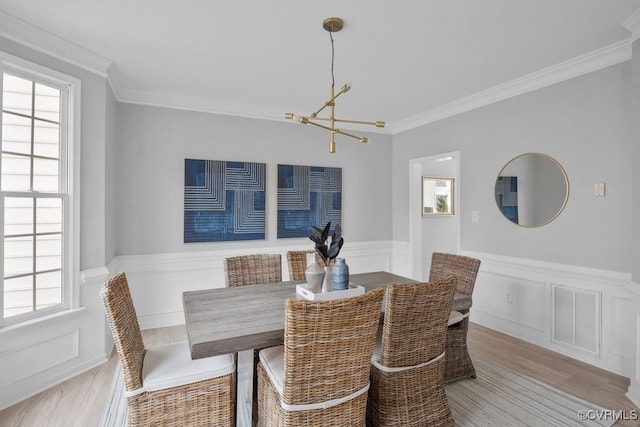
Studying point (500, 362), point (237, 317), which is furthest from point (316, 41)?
point (500, 362)

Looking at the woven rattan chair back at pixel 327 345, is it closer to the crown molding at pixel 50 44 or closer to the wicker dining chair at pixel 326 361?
the wicker dining chair at pixel 326 361

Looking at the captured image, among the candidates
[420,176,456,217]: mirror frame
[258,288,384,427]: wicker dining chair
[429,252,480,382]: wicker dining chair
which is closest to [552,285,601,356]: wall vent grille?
[429,252,480,382]: wicker dining chair

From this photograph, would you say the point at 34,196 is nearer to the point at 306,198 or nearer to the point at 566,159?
the point at 306,198

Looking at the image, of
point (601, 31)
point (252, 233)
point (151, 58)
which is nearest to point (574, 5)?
point (601, 31)

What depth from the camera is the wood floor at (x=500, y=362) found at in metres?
2.27

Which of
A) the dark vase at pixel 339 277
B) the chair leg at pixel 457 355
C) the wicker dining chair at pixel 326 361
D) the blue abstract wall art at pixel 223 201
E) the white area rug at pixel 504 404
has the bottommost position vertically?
the white area rug at pixel 504 404

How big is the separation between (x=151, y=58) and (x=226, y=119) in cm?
127

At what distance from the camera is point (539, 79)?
3301 millimetres

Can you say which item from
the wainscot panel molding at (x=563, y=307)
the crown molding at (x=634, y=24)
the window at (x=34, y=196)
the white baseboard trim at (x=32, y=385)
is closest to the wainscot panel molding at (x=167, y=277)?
the window at (x=34, y=196)

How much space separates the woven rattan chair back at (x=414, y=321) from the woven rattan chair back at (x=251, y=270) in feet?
4.70

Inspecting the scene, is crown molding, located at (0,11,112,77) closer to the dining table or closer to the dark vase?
the dining table

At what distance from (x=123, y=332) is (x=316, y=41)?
2340mm

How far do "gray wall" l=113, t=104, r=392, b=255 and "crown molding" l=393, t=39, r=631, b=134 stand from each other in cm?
131

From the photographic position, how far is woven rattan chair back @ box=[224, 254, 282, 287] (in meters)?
2.91
